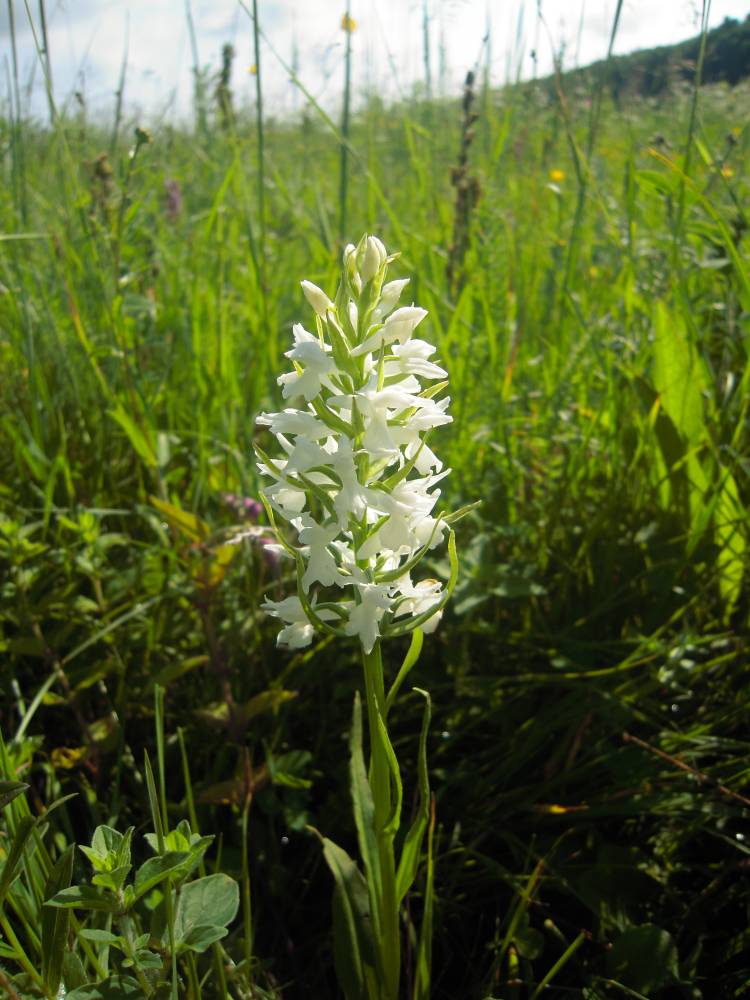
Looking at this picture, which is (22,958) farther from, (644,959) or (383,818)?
(644,959)

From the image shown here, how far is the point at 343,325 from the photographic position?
0.85 meters

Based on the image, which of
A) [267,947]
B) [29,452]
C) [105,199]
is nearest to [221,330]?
[105,199]

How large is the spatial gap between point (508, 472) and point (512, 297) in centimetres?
84

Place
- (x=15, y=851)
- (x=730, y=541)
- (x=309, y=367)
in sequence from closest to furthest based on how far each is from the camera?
(x=15, y=851)
(x=309, y=367)
(x=730, y=541)

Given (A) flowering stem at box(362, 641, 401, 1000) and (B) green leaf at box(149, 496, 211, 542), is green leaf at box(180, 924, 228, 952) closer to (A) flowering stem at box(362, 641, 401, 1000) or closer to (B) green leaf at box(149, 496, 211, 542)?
(A) flowering stem at box(362, 641, 401, 1000)

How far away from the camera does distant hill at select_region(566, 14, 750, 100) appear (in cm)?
404

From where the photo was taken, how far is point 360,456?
832 mm

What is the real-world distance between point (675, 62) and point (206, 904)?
3.19 m

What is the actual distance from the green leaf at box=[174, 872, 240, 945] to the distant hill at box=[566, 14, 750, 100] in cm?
A: 321

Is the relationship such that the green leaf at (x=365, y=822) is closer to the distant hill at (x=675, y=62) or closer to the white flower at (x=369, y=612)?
the white flower at (x=369, y=612)

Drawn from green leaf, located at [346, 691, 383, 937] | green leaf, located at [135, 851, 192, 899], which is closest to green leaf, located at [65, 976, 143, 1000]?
green leaf, located at [135, 851, 192, 899]

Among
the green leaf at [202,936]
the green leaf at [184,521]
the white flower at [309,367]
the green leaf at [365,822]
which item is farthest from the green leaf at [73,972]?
the green leaf at [184,521]

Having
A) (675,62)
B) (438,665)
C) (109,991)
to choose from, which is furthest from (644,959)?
(675,62)

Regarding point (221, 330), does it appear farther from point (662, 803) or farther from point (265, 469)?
point (662, 803)
